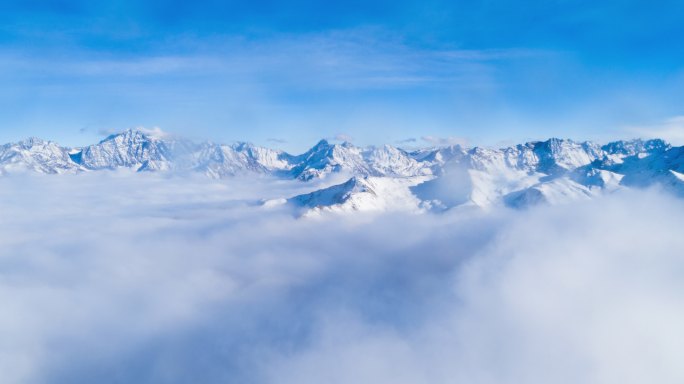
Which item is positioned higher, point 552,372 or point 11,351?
point 11,351

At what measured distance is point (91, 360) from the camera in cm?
19738

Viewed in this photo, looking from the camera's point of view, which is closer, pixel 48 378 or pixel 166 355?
pixel 48 378

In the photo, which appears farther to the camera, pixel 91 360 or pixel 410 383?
pixel 91 360

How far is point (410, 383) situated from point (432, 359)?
20.2 metres

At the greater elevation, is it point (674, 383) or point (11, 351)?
point (11, 351)

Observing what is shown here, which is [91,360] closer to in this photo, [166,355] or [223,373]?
[166,355]

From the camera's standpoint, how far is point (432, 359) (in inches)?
7717

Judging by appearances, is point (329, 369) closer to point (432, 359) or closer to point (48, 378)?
point (432, 359)

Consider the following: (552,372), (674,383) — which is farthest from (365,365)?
(674,383)

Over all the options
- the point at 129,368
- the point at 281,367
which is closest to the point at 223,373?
the point at 281,367

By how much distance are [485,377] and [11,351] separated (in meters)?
231

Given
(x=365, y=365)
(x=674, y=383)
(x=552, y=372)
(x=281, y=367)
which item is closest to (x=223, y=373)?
(x=281, y=367)

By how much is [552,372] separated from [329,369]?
11061cm

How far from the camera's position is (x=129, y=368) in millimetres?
190500
